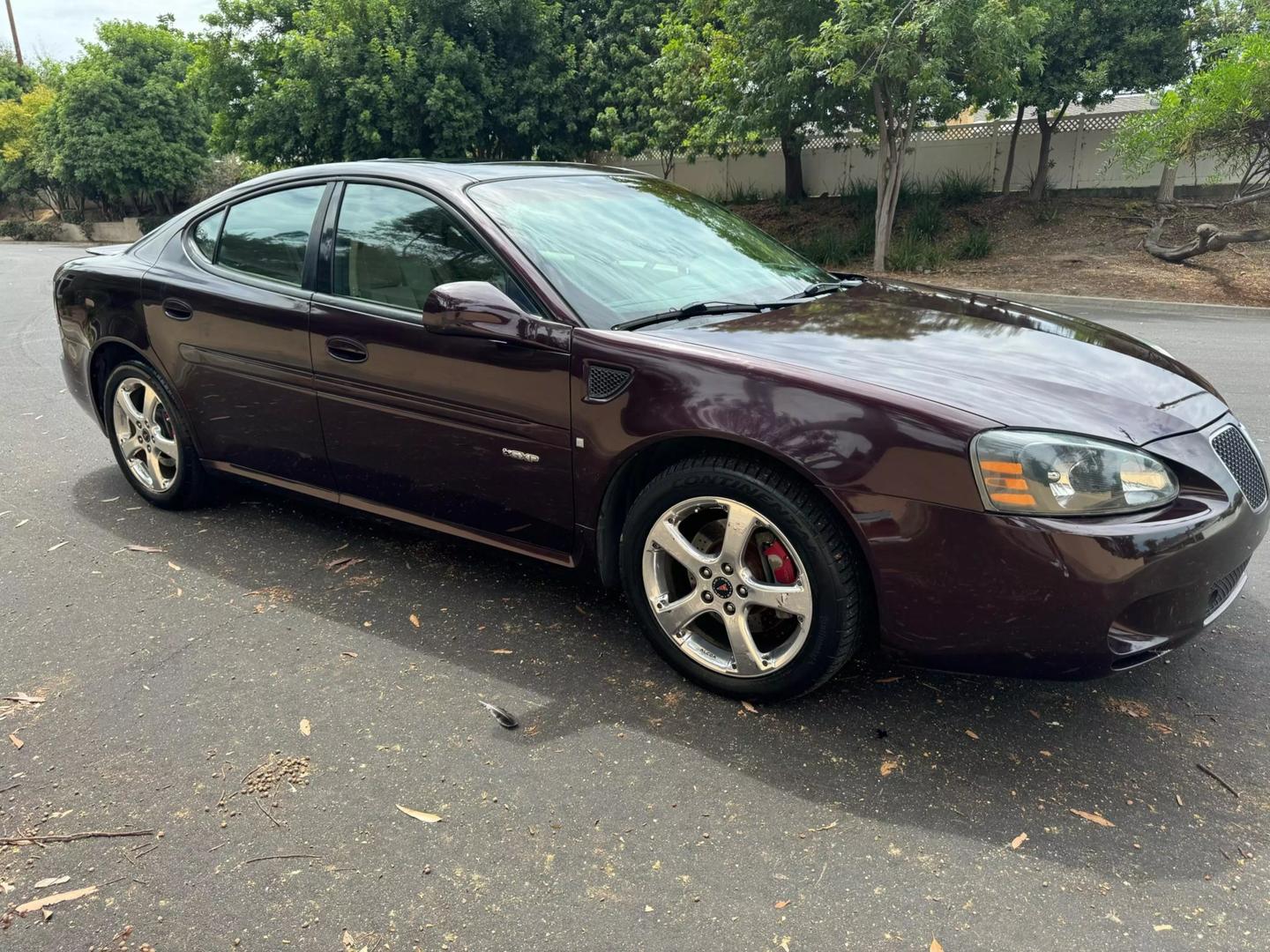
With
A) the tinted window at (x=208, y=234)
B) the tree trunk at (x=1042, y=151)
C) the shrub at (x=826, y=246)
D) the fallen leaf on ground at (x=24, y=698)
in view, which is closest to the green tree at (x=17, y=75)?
the shrub at (x=826, y=246)

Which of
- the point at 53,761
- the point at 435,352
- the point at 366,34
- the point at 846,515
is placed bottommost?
the point at 53,761

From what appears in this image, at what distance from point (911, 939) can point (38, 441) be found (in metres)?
5.92

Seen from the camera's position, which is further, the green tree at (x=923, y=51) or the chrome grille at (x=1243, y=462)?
the green tree at (x=923, y=51)

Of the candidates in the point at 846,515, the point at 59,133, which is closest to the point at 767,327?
the point at 846,515

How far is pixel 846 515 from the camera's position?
8.09 feet

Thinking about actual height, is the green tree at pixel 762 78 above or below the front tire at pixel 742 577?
above

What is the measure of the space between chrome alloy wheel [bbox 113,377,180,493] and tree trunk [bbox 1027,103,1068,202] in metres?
18.5

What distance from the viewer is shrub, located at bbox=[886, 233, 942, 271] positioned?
54.1 feet

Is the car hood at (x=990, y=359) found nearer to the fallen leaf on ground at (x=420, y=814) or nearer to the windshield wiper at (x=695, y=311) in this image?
the windshield wiper at (x=695, y=311)

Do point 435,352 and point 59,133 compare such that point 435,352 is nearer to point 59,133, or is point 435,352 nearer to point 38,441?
point 38,441

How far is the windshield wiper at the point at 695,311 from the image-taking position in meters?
2.93

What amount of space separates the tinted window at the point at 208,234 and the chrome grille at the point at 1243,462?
A: 12.6ft

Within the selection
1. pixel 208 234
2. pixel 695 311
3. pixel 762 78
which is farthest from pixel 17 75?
pixel 695 311

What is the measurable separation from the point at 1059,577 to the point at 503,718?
158cm
